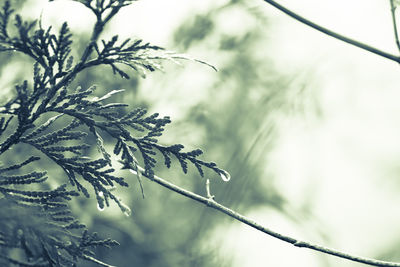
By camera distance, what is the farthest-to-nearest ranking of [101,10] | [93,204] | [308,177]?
[308,177]
[93,204]
[101,10]

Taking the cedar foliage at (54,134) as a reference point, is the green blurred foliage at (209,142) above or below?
above

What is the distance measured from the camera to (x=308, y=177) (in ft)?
6.04

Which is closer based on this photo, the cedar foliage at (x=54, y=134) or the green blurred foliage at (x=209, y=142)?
the cedar foliage at (x=54, y=134)

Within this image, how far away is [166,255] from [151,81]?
0.66 metres

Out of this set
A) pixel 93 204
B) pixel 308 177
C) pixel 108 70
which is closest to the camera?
pixel 93 204

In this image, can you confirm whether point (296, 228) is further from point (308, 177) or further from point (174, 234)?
point (174, 234)

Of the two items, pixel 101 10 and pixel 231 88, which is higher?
pixel 231 88

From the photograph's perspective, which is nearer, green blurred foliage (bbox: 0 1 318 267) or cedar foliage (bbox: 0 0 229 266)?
cedar foliage (bbox: 0 0 229 266)

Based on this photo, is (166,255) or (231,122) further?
(231,122)

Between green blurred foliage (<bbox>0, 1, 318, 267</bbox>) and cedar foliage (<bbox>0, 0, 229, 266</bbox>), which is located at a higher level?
green blurred foliage (<bbox>0, 1, 318, 267</bbox>)

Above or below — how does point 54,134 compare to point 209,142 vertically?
below

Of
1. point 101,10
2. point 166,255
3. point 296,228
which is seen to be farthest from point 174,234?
point 101,10

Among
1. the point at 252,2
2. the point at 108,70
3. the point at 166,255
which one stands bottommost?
the point at 166,255

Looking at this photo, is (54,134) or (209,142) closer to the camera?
(54,134)
